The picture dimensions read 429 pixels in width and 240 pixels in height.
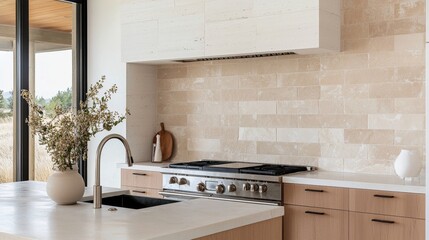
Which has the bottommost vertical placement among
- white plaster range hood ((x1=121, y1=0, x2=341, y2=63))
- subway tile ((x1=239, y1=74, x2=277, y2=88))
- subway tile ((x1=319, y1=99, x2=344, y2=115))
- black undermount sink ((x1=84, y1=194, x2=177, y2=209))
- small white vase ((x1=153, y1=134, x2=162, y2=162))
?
black undermount sink ((x1=84, y1=194, x2=177, y2=209))

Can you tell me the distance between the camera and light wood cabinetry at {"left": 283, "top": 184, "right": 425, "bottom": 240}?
13.1ft

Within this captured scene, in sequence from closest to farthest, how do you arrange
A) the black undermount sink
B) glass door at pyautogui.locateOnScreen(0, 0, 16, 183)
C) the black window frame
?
1. the black undermount sink
2. glass door at pyautogui.locateOnScreen(0, 0, 16, 183)
3. the black window frame

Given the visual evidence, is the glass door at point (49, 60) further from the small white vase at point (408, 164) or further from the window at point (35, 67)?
the small white vase at point (408, 164)

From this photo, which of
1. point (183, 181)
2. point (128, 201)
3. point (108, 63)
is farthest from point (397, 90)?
point (108, 63)

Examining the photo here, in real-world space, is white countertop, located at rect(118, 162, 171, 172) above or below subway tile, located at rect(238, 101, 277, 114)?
below

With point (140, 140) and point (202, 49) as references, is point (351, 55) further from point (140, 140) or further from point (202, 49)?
point (140, 140)

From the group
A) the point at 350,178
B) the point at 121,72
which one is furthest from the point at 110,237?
the point at 121,72

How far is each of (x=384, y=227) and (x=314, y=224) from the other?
0.53 metres

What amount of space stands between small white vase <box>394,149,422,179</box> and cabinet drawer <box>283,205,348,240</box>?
50 centimetres

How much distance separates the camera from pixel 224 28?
499cm

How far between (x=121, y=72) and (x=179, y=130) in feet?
2.68

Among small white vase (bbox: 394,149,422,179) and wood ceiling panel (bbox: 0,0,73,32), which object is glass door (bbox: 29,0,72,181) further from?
Result: small white vase (bbox: 394,149,422,179)

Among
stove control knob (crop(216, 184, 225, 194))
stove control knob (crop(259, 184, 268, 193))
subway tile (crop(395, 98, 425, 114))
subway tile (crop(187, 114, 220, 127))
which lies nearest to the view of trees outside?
subway tile (crop(187, 114, 220, 127))

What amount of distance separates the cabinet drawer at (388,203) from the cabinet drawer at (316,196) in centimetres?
8
